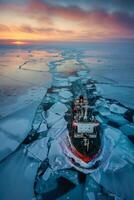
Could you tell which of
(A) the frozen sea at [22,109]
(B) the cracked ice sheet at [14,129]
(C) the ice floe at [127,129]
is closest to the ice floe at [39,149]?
(A) the frozen sea at [22,109]

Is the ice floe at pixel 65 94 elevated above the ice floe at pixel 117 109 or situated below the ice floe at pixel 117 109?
below

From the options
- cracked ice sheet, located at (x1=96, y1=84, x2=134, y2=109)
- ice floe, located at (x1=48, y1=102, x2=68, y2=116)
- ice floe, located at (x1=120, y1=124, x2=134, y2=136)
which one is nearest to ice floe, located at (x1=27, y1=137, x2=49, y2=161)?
ice floe, located at (x1=48, y1=102, x2=68, y2=116)

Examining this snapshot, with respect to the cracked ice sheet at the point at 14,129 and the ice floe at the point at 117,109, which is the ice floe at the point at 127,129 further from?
the cracked ice sheet at the point at 14,129

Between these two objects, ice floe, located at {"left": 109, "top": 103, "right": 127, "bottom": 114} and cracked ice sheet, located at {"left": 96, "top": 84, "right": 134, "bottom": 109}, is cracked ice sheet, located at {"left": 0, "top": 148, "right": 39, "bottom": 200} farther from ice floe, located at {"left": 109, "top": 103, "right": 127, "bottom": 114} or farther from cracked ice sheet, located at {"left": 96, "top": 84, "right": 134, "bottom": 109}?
cracked ice sheet, located at {"left": 96, "top": 84, "right": 134, "bottom": 109}

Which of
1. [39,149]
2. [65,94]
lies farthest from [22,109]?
[39,149]

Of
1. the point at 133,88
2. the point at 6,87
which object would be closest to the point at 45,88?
the point at 6,87

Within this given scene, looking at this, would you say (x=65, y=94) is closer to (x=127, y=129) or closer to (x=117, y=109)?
(x=117, y=109)
